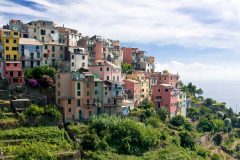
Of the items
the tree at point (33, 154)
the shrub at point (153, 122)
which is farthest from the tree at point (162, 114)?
the tree at point (33, 154)

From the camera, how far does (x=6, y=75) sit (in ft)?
141

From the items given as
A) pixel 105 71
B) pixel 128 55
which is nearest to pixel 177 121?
pixel 105 71

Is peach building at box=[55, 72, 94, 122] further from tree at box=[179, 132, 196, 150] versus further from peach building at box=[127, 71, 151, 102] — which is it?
peach building at box=[127, 71, 151, 102]

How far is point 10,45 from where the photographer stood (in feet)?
152

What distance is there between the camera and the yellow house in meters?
45.8

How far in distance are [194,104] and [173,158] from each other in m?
27.8

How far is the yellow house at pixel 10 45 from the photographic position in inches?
1802

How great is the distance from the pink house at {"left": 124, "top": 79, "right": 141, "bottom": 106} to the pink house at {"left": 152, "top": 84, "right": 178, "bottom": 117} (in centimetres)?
369

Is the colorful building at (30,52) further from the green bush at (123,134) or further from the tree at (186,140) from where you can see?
the tree at (186,140)

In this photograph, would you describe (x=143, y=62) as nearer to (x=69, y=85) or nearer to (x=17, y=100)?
(x=69, y=85)

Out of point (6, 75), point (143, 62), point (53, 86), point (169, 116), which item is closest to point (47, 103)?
point (53, 86)

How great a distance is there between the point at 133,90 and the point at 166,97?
6181mm

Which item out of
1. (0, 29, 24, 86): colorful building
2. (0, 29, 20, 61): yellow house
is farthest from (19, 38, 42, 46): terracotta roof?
(0, 29, 20, 61): yellow house

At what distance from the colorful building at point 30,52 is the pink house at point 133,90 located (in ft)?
46.9
